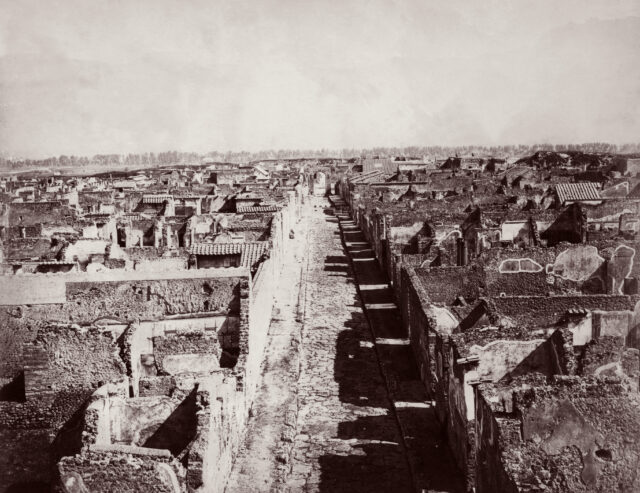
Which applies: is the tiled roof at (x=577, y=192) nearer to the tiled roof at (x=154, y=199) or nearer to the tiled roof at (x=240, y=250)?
the tiled roof at (x=240, y=250)

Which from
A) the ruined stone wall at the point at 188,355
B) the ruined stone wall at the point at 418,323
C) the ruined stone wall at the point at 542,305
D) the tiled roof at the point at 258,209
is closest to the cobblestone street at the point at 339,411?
the ruined stone wall at the point at 418,323

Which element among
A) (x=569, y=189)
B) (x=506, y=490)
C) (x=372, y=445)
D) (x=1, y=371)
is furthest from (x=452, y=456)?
(x=569, y=189)

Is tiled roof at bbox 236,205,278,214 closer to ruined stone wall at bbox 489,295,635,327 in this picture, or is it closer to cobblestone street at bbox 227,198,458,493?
cobblestone street at bbox 227,198,458,493

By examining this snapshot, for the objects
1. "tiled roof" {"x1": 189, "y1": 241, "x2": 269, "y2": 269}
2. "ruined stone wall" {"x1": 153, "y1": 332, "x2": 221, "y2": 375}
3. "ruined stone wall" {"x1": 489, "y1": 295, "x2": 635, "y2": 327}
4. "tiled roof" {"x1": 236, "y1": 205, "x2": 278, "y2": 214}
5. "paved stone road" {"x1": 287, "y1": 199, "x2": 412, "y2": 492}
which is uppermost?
"tiled roof" {"x1": 236, "y1": 205, "x2": 278, "y2": 214}

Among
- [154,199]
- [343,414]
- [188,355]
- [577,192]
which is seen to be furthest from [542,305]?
[154,199]

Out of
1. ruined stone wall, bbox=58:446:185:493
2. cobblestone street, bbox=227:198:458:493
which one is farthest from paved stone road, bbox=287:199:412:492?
ruined stone wall, bbox=58:446:185:493

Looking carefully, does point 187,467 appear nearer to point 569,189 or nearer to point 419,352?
point 419,352

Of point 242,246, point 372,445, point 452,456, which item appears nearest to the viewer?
point 452,456
